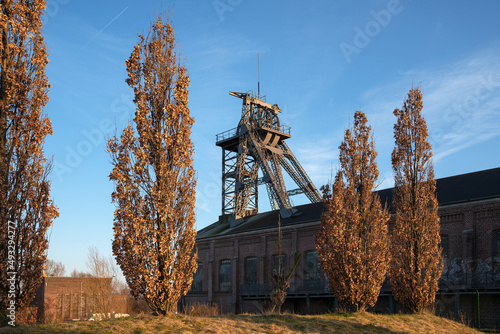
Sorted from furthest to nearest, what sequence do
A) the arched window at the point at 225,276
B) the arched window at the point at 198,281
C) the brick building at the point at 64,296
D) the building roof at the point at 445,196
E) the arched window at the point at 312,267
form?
the brick building at the point at 64,296
the arched window at the point at 198,281
the arched window at the point at 225,276
the arched window at the point at 312,267
the building roof at the point at 445,196

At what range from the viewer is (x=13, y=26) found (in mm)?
13133

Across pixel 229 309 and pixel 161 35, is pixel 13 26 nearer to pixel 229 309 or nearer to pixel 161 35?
pixel 161 35

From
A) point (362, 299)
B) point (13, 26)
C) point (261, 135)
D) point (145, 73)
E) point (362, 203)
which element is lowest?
point (362, 299)

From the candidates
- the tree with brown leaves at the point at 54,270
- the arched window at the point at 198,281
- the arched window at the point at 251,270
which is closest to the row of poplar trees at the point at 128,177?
the arched window at the point at 251,270

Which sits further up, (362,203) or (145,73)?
(145,73)

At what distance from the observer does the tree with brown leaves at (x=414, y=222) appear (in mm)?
19094

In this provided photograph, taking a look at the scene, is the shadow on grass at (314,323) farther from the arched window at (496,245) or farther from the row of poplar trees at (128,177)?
the arched window at (496,245)

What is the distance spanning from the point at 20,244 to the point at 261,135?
112 ft

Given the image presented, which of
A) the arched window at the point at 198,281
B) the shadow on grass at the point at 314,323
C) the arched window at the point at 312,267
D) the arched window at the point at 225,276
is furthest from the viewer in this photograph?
the arched window at the point at 198,281

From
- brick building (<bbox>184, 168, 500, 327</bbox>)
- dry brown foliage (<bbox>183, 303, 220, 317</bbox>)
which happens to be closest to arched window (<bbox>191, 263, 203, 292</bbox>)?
brick building (<bbox>184, 168, 500, 327</bbox>)

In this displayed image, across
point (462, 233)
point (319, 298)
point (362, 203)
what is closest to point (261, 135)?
point (319, 298)

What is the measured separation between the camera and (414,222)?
19.8 m

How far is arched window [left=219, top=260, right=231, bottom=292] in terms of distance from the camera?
38.0m

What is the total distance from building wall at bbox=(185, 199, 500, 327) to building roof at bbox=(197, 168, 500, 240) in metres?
0.52
